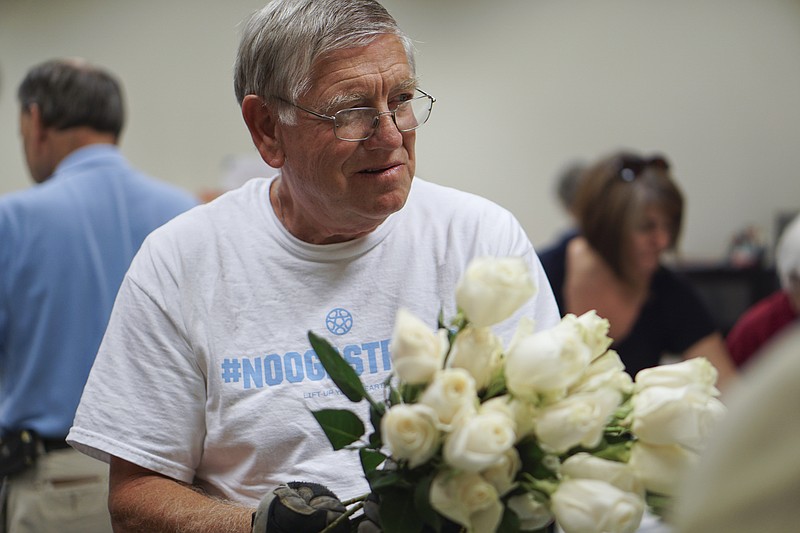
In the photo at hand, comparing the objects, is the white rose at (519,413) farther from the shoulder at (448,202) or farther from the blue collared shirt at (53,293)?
the blue collared shirt at (53,293)

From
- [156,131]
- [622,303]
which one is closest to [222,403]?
[622,303]

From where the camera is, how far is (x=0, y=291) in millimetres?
2576

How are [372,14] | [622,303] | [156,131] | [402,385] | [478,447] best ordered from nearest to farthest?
[478,447]
[402,385]
[372,14]
[622,303]
[156,131]

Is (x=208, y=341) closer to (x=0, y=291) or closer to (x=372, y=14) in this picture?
(x=372, y=14)

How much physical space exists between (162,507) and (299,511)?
1.35ft

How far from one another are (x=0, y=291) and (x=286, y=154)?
1369 millimetres

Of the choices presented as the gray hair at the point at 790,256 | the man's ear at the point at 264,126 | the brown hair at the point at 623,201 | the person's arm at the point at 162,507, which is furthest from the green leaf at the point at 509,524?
the gray hair at the point at 790,256

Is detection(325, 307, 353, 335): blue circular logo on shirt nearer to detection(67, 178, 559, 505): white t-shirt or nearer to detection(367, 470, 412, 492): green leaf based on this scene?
detection(67, 178, 559, 505): white t-shirt

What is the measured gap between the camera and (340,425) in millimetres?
1059

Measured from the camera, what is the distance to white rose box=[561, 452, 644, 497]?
0.93 meters

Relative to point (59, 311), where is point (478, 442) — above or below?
above

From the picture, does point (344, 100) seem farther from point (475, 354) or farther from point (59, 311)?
point (59, 311)

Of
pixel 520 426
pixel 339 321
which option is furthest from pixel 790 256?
pixel 520 426

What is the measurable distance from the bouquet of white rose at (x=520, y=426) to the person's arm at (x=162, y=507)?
436 millimetres
